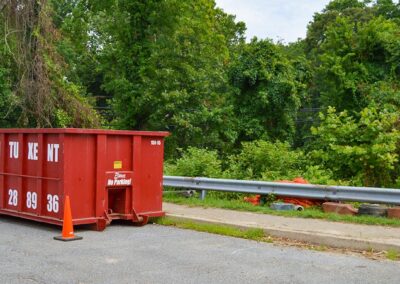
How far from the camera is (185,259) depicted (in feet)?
24.5

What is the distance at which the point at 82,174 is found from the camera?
9.74 m

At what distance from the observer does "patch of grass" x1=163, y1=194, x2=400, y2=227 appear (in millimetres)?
9656

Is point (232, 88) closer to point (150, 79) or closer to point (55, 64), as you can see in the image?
point (150, 79)

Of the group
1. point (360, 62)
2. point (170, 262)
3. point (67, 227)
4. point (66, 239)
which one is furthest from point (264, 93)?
point (170, 262)

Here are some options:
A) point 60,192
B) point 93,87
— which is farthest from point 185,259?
point 93,87

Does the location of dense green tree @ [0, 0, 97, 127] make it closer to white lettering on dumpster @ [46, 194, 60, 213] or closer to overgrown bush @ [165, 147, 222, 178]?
overgrown bush @ [165, 147, 222, 178]

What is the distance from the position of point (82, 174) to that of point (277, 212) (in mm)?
3904

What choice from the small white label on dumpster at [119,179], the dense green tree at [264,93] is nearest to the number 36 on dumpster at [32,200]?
the small white label on dumpster at [119,179]

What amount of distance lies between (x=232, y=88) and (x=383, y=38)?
7.60 metres

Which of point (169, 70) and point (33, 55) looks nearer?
point (33, 55)

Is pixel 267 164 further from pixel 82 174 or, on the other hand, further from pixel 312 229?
pixel 82 174

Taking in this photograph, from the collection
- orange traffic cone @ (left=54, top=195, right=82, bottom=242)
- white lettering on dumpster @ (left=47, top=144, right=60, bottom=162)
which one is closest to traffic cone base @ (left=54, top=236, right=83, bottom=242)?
orange traffic cone @ (left=54, top=195, right=82, bottom=242)

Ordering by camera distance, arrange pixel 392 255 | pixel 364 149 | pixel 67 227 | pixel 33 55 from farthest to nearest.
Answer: pixel 33 55
pixel 364 149
pixel 67 227
pixel 392 255

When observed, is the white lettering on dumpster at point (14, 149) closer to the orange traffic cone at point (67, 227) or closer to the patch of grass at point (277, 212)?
the orange traffic cone at point (67, 227)
